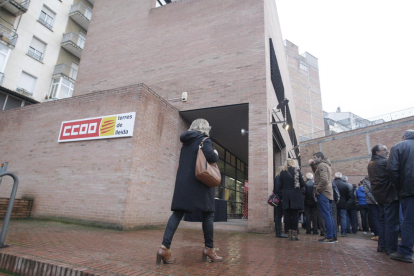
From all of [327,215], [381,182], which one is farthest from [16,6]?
[381,182]

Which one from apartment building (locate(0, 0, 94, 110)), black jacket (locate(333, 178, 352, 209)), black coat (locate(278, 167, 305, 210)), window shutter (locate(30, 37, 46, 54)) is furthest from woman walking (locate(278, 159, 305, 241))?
window shutter (locate(30, 37, 46, 54))

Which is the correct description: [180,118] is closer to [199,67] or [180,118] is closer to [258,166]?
[199,67]

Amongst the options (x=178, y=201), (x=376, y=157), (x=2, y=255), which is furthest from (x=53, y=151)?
(x=376, y=157)

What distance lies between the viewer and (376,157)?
4031 millimetres

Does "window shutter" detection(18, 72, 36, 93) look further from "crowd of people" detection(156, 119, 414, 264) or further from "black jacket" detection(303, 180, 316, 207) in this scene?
"black jacket" detection(303, 180, 316, 207)

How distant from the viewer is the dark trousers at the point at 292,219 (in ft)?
17.6

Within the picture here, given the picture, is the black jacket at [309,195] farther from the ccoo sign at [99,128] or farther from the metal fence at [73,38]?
the metal fence at [73,38]

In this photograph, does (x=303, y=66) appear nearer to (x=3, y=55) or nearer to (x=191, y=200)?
(x=3, y=55)

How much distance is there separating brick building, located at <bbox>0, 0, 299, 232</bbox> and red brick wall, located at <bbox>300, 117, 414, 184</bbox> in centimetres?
1312

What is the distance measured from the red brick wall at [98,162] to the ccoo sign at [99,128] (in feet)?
0.49

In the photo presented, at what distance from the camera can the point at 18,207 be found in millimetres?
6742

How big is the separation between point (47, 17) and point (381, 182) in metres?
24.1

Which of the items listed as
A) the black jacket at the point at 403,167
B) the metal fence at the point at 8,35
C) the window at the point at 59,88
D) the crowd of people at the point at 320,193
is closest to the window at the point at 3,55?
the metal fence at the point at 8,35

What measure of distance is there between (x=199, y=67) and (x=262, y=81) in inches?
101
